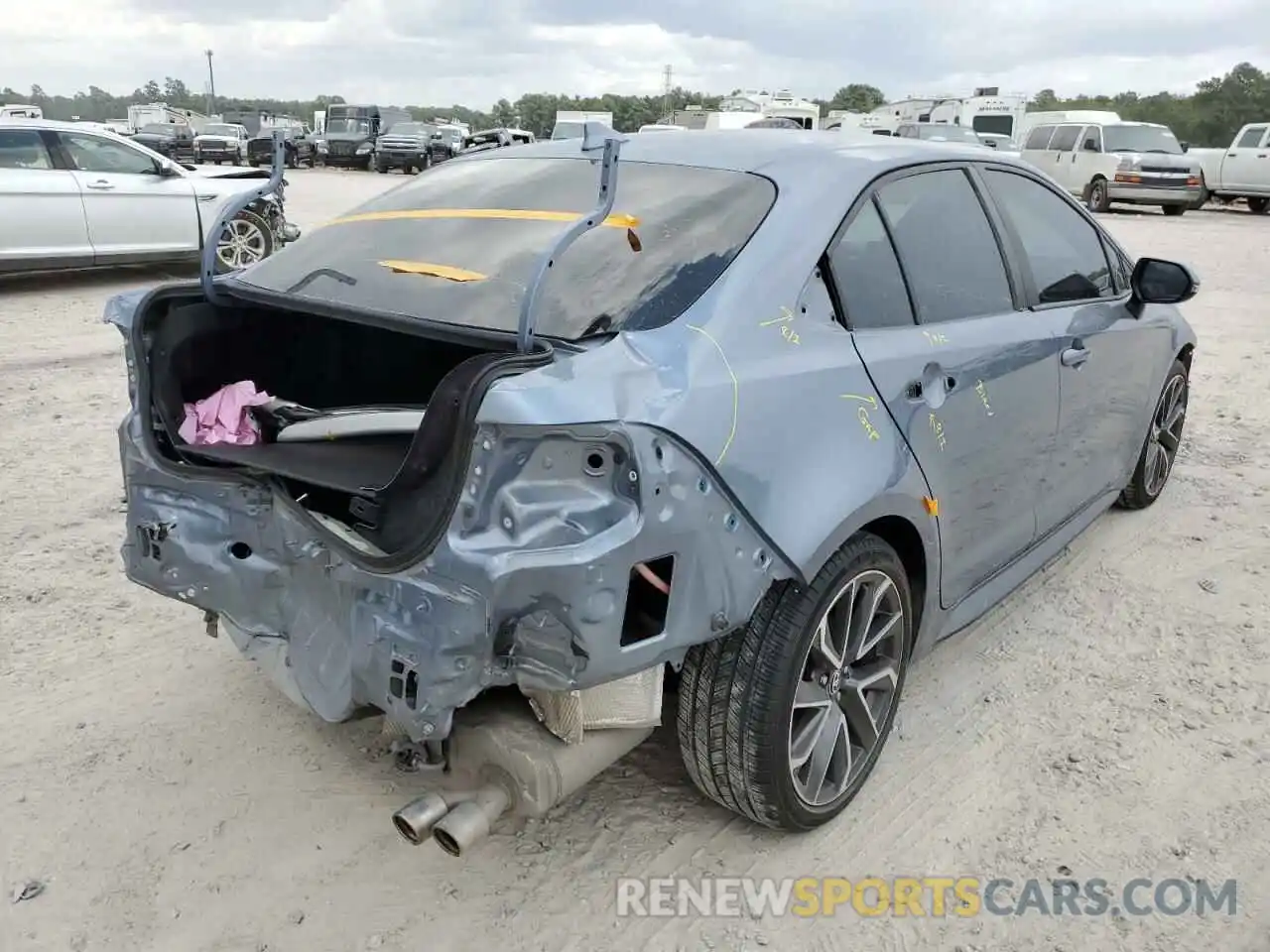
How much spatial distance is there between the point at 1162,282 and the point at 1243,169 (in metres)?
20.1

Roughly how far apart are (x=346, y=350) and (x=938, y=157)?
1934 mm

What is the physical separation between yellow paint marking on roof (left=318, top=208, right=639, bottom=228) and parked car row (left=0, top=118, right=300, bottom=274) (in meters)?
6.89

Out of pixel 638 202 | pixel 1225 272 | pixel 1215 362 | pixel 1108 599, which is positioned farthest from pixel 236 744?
pixel 1225 272

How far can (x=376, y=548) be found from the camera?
2.29m

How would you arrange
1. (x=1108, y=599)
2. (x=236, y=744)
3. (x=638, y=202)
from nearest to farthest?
(x=638, y=202)
(x=236, y=744)
(x=1108, y=599)

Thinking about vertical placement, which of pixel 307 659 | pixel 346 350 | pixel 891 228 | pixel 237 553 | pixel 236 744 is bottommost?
pixel 236 744

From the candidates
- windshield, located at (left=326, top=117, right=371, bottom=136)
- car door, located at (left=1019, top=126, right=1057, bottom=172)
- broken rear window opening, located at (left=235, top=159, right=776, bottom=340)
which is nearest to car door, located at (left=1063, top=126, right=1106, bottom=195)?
car door, located at (left=1019, top=126, right=1057, bottom=172)

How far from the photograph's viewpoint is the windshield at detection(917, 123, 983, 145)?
2201cm

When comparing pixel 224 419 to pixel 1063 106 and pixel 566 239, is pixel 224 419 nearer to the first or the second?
pixel 566 239

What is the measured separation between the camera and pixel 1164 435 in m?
5.01

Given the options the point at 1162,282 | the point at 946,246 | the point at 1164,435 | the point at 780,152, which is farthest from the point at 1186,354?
the point at 780,152

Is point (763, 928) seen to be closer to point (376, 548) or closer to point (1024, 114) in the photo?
point (376, 548)

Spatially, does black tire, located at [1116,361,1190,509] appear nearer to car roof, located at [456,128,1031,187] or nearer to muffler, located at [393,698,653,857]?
car roof, located at [456,128,1031,187]

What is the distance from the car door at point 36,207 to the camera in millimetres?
9742
